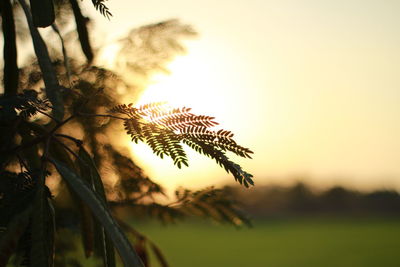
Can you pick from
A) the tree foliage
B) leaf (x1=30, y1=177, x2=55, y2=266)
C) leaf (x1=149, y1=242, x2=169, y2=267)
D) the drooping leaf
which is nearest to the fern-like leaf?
the tree foliage

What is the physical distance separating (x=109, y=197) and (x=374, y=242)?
498 inches

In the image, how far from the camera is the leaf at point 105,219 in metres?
0.68

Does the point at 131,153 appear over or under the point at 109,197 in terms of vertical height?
over

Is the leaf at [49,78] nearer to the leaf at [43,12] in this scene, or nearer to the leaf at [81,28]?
the leaf at [43,12]

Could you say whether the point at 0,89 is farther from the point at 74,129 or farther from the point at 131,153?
the point at 131,153

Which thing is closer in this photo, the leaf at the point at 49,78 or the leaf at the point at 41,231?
the leaf at the point at 41,231

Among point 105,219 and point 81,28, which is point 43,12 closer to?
point 81,28

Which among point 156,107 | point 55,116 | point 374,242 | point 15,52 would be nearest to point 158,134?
point 156,107

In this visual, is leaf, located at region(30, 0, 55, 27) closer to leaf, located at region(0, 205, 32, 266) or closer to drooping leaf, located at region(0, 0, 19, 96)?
drooping leaf, located at region(0, 0, 19, 96)

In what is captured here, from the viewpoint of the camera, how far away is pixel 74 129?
55.4 inches

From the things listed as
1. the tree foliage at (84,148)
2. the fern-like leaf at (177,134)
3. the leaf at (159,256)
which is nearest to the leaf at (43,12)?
the tree foliage at (84,148)

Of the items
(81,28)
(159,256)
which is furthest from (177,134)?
(159,256)

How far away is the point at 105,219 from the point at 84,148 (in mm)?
275

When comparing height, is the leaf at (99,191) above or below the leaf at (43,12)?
below
